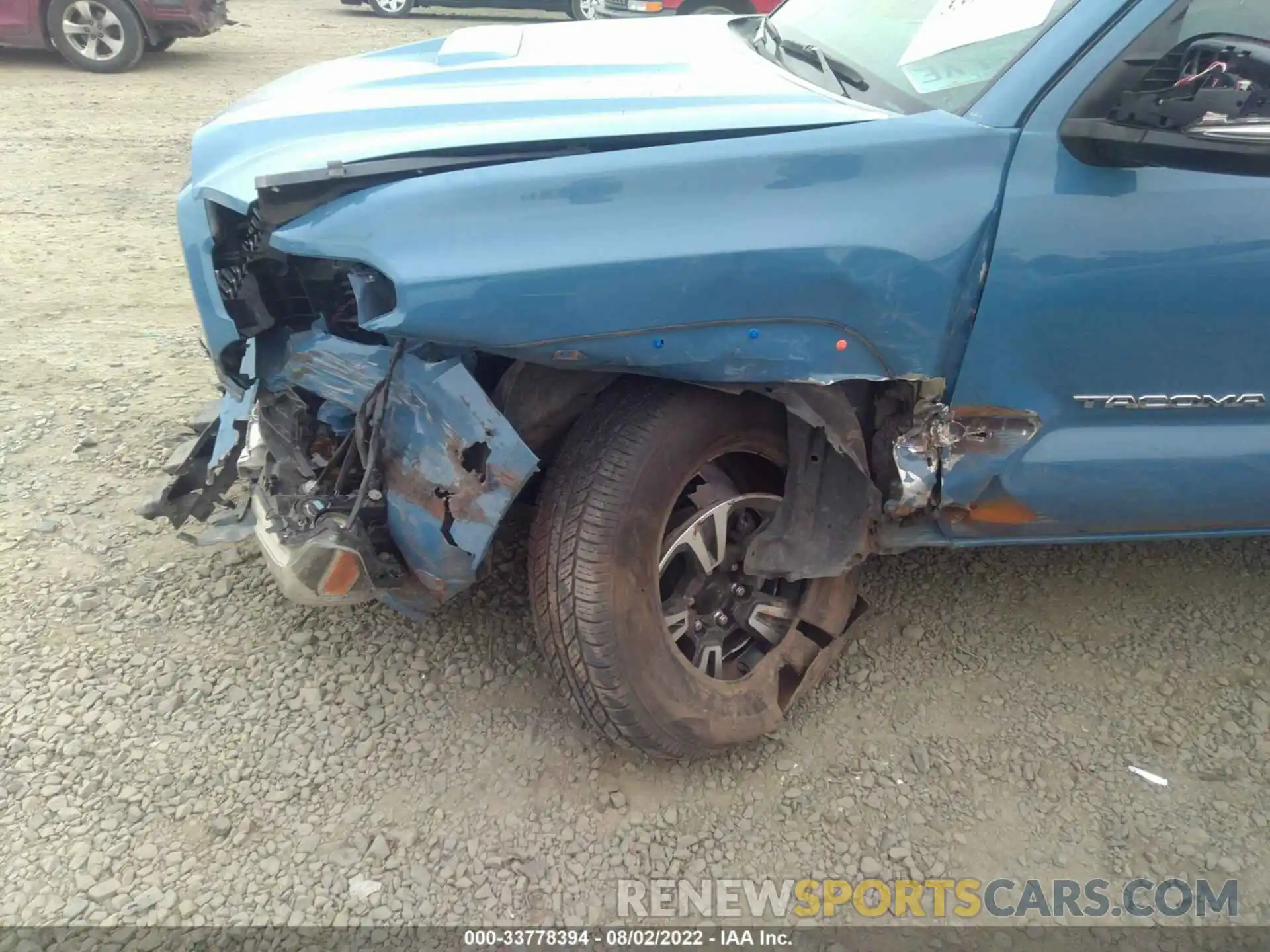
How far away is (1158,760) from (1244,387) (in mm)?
977

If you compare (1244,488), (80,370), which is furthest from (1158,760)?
(80,370)

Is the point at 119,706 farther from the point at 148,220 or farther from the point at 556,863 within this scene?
the point at 148,220

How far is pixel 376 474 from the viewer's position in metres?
2.04


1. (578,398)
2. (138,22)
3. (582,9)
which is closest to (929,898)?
(578,398)

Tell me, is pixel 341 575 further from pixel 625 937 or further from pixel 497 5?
pixel 497 5

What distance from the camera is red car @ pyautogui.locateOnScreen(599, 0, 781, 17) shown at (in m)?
9.25

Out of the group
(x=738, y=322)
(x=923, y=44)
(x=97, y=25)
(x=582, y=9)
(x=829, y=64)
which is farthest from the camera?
(x=582, y=9)

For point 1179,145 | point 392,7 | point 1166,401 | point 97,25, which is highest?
point 1179,145

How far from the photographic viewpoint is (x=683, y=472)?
2.14 m

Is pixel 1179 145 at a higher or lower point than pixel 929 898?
higher

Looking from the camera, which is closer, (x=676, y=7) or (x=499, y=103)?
(x=499, y=103)

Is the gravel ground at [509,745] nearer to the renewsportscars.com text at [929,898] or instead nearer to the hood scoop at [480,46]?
the renewsportscars.com text at [929,898]

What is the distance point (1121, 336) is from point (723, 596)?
1.11 metres

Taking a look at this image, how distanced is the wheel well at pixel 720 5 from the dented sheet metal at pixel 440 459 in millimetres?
8682
